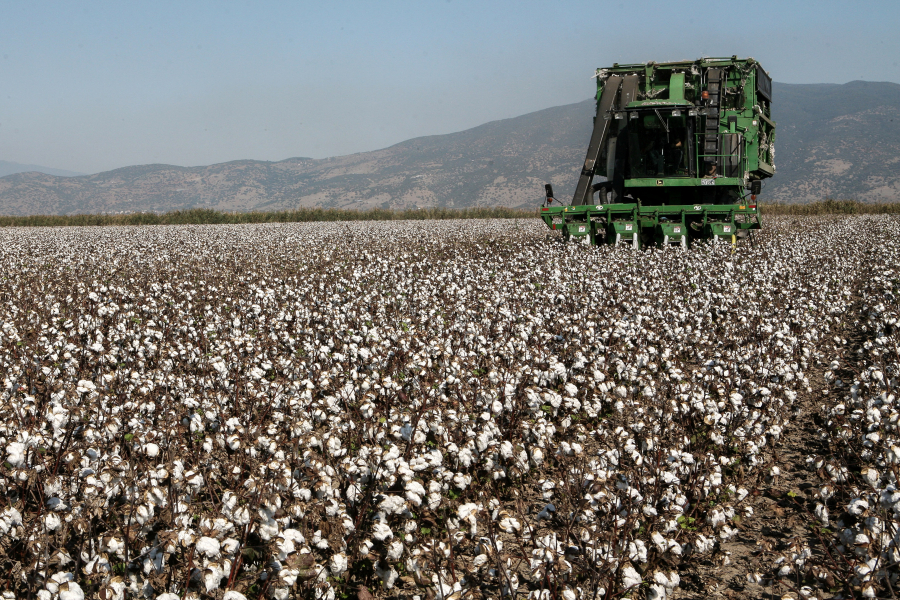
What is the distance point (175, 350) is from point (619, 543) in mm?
5107

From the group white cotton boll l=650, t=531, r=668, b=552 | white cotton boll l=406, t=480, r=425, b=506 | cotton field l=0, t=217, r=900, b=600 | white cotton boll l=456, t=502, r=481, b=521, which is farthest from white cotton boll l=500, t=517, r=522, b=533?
white cotton boll l=650, t=531, r=668, b=552

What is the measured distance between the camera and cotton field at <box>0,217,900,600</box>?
10.7 ft

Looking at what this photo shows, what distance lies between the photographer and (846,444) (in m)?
5.38

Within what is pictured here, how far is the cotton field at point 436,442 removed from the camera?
325 centimetres

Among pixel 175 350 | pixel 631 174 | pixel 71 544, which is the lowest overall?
pixel 71 544

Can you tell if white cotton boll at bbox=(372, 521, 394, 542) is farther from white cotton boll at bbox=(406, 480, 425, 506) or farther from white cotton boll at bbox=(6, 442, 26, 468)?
white cotton boll at bbox=(6, 442, 26, 468)

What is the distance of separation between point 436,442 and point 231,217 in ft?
154

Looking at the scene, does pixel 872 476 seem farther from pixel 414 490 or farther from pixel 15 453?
pixel 15 453

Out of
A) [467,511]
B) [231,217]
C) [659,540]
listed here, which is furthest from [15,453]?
[231,217]

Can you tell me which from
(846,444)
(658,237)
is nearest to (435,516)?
(846,444)

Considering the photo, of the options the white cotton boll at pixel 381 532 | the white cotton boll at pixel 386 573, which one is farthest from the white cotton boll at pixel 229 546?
the white cotton boll at pixel 386 573

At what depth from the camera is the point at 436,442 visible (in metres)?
5.21

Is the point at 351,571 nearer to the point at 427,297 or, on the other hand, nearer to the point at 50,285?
the point at 427,297

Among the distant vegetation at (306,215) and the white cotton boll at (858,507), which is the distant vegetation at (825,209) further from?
the white cotton boll at (858,507)
